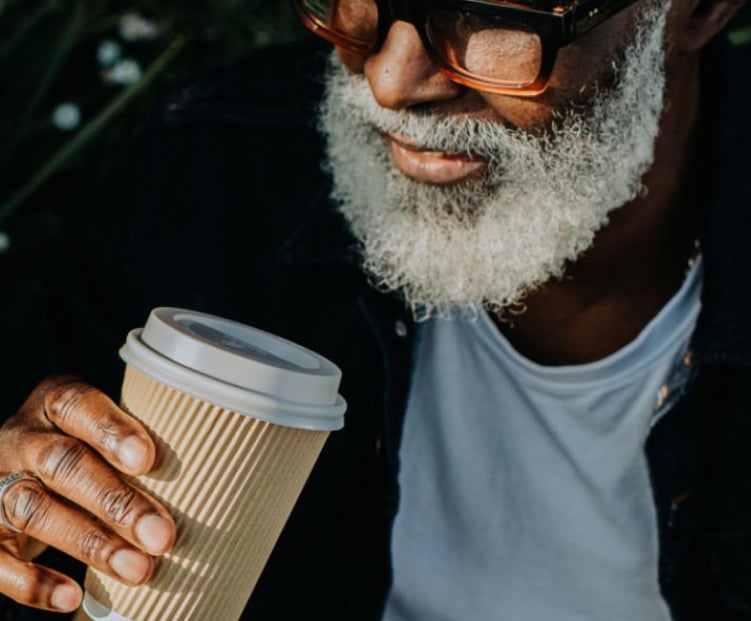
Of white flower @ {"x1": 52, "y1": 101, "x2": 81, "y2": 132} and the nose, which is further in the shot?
white flower @ {"x1": 52, "y1": 101, "x2": 81, "y2": 132}

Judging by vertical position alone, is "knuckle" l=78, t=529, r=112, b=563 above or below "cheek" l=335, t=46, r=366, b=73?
below

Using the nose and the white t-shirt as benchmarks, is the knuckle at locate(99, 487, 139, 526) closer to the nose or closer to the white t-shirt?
the nose

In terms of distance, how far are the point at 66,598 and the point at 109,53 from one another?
192 centimetres

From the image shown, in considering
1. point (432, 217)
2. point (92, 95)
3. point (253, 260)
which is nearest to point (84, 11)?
point (92, 95)

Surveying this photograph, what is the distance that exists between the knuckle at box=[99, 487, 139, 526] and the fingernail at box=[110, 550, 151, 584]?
4 centimetres

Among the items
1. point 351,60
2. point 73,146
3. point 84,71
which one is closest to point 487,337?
point 351,60

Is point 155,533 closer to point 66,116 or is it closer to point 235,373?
point 235,373

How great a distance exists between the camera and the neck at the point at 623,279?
2223mm

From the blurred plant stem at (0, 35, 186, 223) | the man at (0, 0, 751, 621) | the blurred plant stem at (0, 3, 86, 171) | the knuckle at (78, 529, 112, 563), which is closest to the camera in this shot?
the knuckle at (78, 529, 112, 563)

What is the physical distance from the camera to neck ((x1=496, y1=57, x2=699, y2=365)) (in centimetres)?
222

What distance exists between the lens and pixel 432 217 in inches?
76.0

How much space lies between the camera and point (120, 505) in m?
1.34

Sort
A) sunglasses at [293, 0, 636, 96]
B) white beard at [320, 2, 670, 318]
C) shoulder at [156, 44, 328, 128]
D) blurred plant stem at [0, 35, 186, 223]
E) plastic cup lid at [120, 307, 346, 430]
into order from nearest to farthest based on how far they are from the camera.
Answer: plastic cup lid at [120, 307, 346, 430], sunglasses at [293, 0, 636, 96], white beard at [320, 2, 670, 318], shoulder at [156, 44, 328, 128], blurred plant stem at [0, 35, 186, 223]

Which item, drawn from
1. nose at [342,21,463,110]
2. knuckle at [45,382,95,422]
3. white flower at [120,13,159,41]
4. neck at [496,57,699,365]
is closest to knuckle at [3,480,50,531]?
knuckle at [45,382,95,422]
